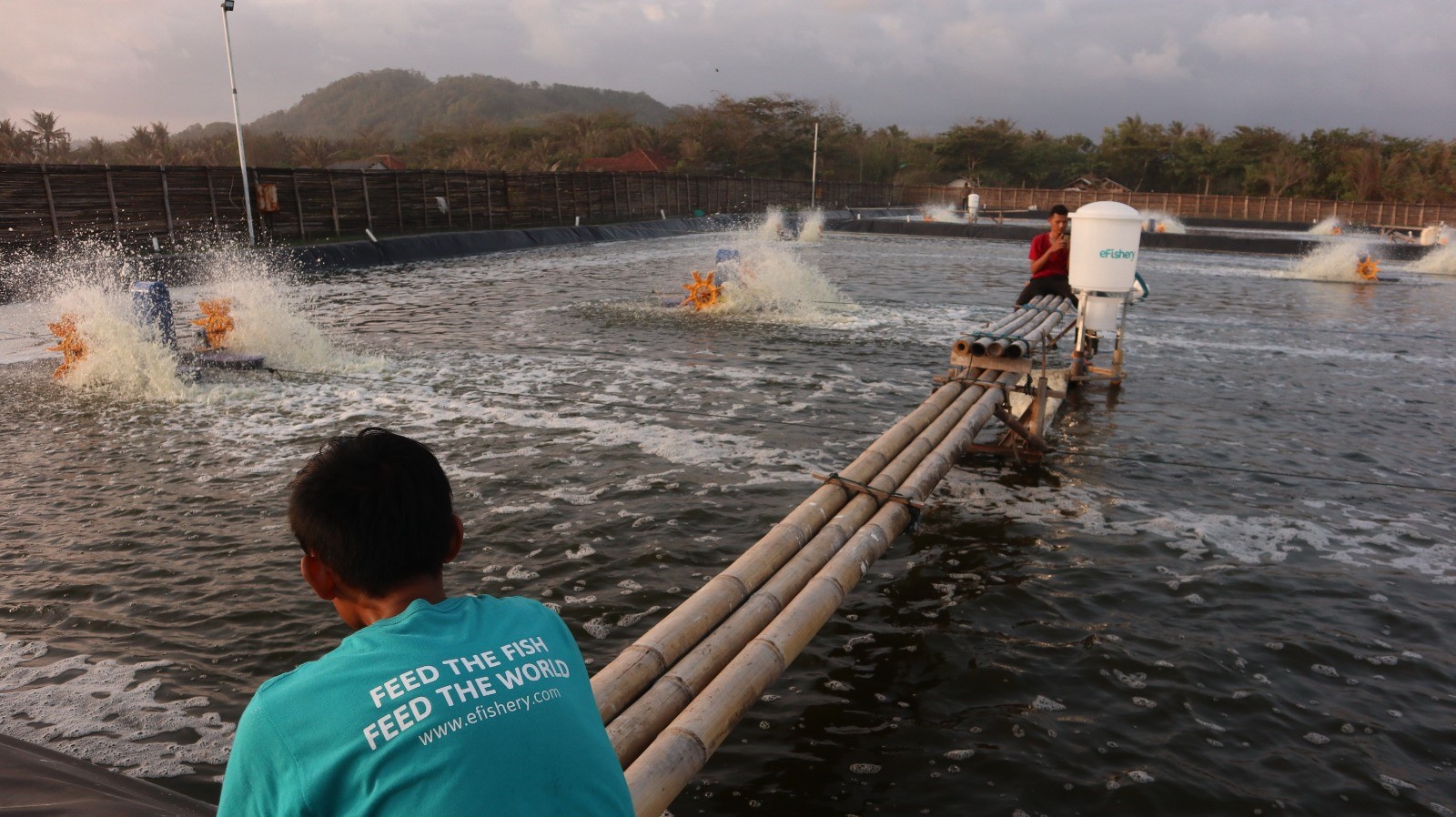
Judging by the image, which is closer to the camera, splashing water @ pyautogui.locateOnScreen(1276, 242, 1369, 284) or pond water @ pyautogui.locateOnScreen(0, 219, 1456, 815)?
pond water @ pyautogui.locateOnScreen(0, 219, 1456, 815)

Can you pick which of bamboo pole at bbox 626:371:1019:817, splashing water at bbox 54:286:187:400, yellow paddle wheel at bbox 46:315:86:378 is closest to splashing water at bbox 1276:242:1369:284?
bamboo pole at bbox 626:371:1019:817

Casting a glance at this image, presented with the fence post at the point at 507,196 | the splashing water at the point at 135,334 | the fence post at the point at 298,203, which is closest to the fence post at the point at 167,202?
the fence post at the point at 298,203

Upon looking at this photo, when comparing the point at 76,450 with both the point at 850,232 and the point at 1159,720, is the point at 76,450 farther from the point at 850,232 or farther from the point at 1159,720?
the point at 850,232

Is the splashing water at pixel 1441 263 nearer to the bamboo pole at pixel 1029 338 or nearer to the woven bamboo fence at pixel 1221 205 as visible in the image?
the woven bamboo fence at pixel 1221 205

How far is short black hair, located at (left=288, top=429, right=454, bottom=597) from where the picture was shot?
1.83 metres

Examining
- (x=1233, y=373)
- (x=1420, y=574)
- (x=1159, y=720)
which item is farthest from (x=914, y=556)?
(x=1233, y=373)

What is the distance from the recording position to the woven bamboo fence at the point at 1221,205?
55500 millimetres

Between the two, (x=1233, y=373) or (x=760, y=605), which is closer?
(x=760, y=605)

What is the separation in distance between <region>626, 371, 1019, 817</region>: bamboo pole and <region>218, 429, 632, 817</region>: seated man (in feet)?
2.96

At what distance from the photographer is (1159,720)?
14.1 feet

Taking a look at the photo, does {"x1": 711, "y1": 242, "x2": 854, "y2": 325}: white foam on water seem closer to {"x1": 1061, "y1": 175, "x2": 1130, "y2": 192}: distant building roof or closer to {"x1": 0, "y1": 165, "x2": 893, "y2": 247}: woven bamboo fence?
{"x1": 0, "y1": 165, "x2": 893, "y2": 247}: woven bamboo fence

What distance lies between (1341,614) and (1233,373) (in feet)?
24.1

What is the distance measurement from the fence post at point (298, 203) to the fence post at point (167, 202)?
125 inches

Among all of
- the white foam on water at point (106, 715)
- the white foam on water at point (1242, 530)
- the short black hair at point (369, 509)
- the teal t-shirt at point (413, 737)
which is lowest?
the white foam on water at point (1242, 530)
